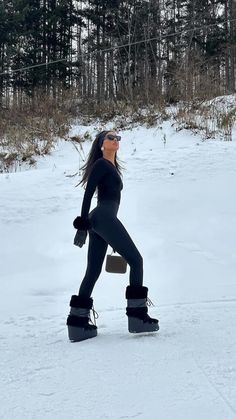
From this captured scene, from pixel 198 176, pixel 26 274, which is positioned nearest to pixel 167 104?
pixel 198 176

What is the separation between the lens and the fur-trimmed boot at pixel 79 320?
365cm

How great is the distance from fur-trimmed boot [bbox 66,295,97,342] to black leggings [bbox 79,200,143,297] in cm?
6

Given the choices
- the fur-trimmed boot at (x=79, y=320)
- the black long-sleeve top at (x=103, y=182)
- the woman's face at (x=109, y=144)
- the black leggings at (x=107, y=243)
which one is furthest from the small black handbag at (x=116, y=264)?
the woman's face at (x=109, y=144)

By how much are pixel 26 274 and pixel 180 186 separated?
9.76ft

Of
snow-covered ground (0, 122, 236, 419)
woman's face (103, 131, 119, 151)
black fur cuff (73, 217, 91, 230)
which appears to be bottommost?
snow-covered ground (0, 122, 236, 419)

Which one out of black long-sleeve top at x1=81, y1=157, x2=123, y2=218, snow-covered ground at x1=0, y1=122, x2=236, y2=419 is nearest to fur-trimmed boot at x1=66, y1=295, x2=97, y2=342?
snow-covered ground at x1=0, y1=122, x2=236, y2=419

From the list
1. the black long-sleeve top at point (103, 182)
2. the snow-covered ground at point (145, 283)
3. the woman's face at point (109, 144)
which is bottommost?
the snow-covered ground at point (145, 283)

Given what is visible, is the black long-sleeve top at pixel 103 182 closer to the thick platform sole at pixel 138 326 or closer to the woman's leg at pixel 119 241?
the woman's leg at pixel 119 241

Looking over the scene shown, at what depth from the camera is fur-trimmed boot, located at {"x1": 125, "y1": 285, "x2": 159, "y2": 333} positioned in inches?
144

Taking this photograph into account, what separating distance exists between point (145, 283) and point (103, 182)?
1.97 meters

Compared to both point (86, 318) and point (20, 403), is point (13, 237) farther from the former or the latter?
point (20, 403)

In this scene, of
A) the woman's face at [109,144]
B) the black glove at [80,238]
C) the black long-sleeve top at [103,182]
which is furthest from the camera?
the woman's face at [109,144]

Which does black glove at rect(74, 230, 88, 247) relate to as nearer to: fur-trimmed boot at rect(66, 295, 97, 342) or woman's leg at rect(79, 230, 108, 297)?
woman's leg at rect(79, 230, 108, 297)

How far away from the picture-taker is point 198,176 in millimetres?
7852
